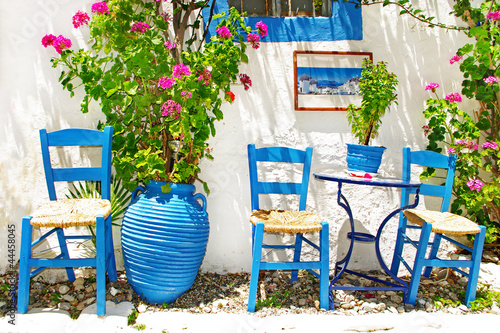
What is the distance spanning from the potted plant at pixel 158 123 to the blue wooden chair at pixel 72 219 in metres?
0.14

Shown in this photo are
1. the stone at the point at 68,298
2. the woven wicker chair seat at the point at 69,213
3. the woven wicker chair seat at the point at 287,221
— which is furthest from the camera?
the stone at the point at 68,298

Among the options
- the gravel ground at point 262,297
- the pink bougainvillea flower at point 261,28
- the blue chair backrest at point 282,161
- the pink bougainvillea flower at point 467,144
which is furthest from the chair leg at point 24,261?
the pink bougainvillea flower at point 467,144

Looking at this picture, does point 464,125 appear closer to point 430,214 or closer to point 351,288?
point 430,214

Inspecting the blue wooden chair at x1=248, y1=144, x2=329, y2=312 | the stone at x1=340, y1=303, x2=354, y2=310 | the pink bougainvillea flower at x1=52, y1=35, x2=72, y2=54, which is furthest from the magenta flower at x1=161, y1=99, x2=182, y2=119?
the stone at x1=340, y1=303, x2=354, y2=310

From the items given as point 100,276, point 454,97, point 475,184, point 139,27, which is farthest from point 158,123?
point 475,184

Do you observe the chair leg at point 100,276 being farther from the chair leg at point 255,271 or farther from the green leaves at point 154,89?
the chair leg at point 255,271

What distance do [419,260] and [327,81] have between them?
1544mm

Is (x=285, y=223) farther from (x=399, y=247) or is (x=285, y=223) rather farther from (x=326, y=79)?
(x=326, y=79)

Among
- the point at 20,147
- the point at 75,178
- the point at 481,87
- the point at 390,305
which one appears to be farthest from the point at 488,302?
the point at 20,147

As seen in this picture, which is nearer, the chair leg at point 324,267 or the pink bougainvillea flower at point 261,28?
the chair leg at point 324,267

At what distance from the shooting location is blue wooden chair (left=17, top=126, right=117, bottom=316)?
2338 mm

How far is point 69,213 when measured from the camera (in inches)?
94.3

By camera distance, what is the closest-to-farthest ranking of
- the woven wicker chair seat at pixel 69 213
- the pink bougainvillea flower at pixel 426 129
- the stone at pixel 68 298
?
the woven wicker chair seat at pixel 69 213
the stone at pixel 68 298
the pink bougainvillea flower at pixel 426 129

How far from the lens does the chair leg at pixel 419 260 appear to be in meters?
2.60
